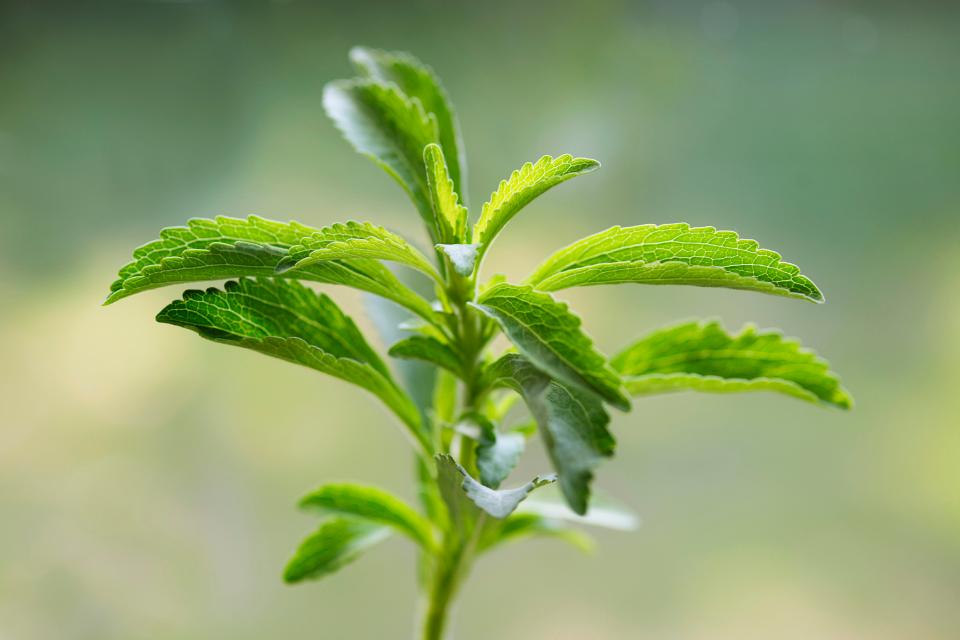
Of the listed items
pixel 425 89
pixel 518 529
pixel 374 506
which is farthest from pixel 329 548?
pixel 425 89

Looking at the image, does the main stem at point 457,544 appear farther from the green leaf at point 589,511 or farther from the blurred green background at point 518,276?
the blurred green background at point 518,276

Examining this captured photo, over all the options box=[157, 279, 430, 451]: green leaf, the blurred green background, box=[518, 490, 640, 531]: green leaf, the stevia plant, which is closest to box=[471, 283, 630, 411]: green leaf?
the stevia plant

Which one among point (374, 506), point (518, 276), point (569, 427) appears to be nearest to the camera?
point (569, 427)

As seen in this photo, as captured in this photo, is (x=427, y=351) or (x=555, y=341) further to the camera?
(x=427, y=351)

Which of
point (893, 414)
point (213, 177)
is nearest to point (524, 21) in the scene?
point (213, 177)

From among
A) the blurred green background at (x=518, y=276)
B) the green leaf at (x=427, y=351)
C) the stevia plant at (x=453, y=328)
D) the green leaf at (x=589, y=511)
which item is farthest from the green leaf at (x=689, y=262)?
the blurred green background at (x=518, y=276)

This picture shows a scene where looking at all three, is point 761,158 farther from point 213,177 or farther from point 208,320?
point 208,320

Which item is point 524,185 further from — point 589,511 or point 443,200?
point 589,511

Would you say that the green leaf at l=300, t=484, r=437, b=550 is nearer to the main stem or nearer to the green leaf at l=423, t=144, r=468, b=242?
the main stem
